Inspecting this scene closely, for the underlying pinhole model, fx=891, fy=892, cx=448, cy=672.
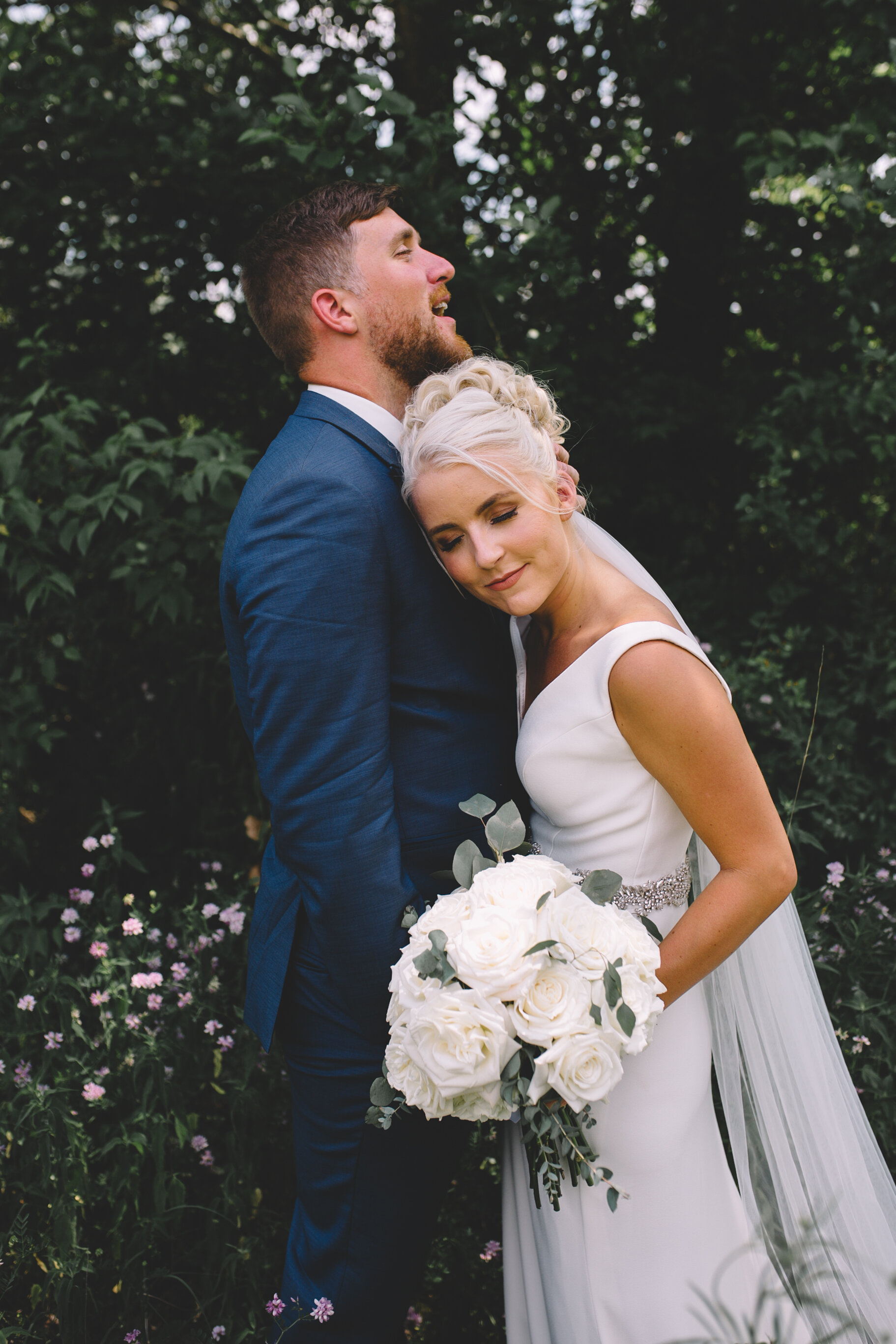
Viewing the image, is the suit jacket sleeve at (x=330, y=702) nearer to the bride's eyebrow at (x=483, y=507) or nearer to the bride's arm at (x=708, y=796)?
the bride's eyebrow at (x=483, y=507)

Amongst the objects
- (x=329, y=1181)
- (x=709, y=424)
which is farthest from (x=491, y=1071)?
(x=709, y=424)

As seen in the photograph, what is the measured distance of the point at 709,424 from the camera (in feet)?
13.2

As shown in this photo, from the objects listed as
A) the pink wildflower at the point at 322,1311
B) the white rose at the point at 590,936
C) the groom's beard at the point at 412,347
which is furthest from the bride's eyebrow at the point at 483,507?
the pink wildflower at the point at 322,1311

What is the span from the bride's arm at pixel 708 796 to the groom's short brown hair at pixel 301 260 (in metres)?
1.03

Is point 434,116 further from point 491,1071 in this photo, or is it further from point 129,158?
point 491,1071

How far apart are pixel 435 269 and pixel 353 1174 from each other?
6.35ft

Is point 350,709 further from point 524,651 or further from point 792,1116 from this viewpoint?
point 792,1116

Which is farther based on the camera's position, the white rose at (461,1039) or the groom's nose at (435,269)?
the groom's nose at (435,269)

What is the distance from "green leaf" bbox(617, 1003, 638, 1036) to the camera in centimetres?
130

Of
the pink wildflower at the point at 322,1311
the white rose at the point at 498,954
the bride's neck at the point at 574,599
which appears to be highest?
the bride's neck at the point at 574,599

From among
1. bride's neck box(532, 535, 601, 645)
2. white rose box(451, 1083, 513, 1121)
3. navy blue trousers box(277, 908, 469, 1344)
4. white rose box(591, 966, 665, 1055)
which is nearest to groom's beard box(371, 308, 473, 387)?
bride's neck box(532, 535, 601, 645)

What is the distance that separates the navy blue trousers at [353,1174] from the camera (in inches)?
68.7

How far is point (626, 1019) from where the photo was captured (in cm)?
130

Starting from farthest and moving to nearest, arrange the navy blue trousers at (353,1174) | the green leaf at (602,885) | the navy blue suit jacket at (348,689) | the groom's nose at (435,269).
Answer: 1. the groom's nose at (435,269)
2. the navy blue trousers at (353,1174)
3. the navy blue suit jacket at (348,689)
4. the green leaf at (602,885)
